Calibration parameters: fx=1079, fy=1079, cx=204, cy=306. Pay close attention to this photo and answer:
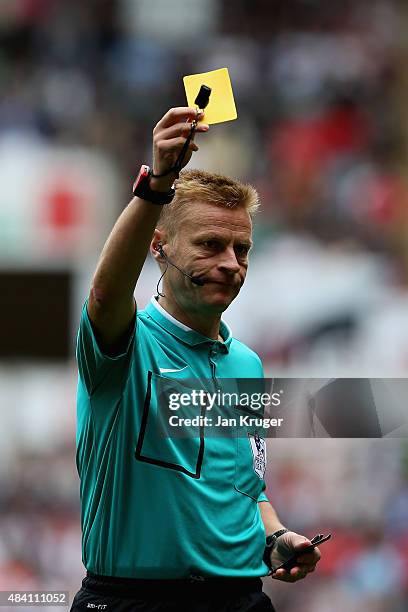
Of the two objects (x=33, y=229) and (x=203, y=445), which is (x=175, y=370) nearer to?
(x=203, y=445)

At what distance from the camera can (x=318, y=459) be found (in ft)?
21.6

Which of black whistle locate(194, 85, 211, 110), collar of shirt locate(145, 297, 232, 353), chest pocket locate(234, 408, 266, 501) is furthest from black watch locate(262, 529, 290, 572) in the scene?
→ black whistle locate(194, 85, 211, 110)

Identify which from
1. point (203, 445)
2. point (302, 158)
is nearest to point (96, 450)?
point (203, 445)

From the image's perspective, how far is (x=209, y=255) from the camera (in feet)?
7.93

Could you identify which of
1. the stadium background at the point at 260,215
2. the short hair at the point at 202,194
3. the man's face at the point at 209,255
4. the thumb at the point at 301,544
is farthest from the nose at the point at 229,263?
the stadium background at the point at 260,215

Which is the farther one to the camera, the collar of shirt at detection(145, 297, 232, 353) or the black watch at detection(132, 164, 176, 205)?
the collar of shirt at detection(145, 297, 232, 353)


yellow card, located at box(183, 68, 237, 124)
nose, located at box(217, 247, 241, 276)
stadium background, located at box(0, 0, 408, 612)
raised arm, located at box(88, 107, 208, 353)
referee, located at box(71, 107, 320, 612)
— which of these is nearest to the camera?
raised arm, located at box(88, 107, 208, 353)

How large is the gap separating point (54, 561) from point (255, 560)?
3.98m

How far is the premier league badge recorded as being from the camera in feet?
8.13

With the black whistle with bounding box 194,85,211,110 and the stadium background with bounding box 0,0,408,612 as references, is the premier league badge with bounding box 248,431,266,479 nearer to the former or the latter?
the black whistle with bounding box 194,85,211,110

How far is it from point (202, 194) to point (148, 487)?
67 centimetres

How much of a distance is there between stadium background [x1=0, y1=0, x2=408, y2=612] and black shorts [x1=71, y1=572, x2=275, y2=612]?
3612mm

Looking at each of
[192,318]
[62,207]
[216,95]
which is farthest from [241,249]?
[62,207]

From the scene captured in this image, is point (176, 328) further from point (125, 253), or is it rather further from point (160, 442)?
point (125, 253)
